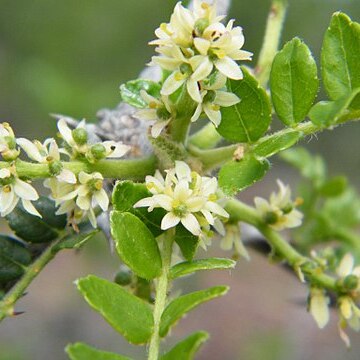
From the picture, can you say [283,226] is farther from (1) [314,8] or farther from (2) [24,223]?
(1) [314,8]

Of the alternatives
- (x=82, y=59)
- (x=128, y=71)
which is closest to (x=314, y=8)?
(x=128, y=71)

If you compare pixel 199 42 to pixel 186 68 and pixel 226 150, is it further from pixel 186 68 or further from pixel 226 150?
pixel 226 150

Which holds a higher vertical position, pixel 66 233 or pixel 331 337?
pixel 66 233

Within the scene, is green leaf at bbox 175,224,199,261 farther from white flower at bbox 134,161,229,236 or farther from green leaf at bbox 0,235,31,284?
green leaf at bbox 0,235,31,284

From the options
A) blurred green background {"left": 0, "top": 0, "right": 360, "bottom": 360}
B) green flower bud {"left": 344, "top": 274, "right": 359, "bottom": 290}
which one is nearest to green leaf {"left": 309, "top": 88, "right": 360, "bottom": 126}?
green flower bud {"left": 344, "top": 274, "right": 359, "bottom": 290}

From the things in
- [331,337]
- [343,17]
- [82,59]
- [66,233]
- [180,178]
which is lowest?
[331,337]

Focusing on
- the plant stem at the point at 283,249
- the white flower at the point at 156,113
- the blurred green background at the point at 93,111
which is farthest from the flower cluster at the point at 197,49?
the blurred green background at the point at 93,111
